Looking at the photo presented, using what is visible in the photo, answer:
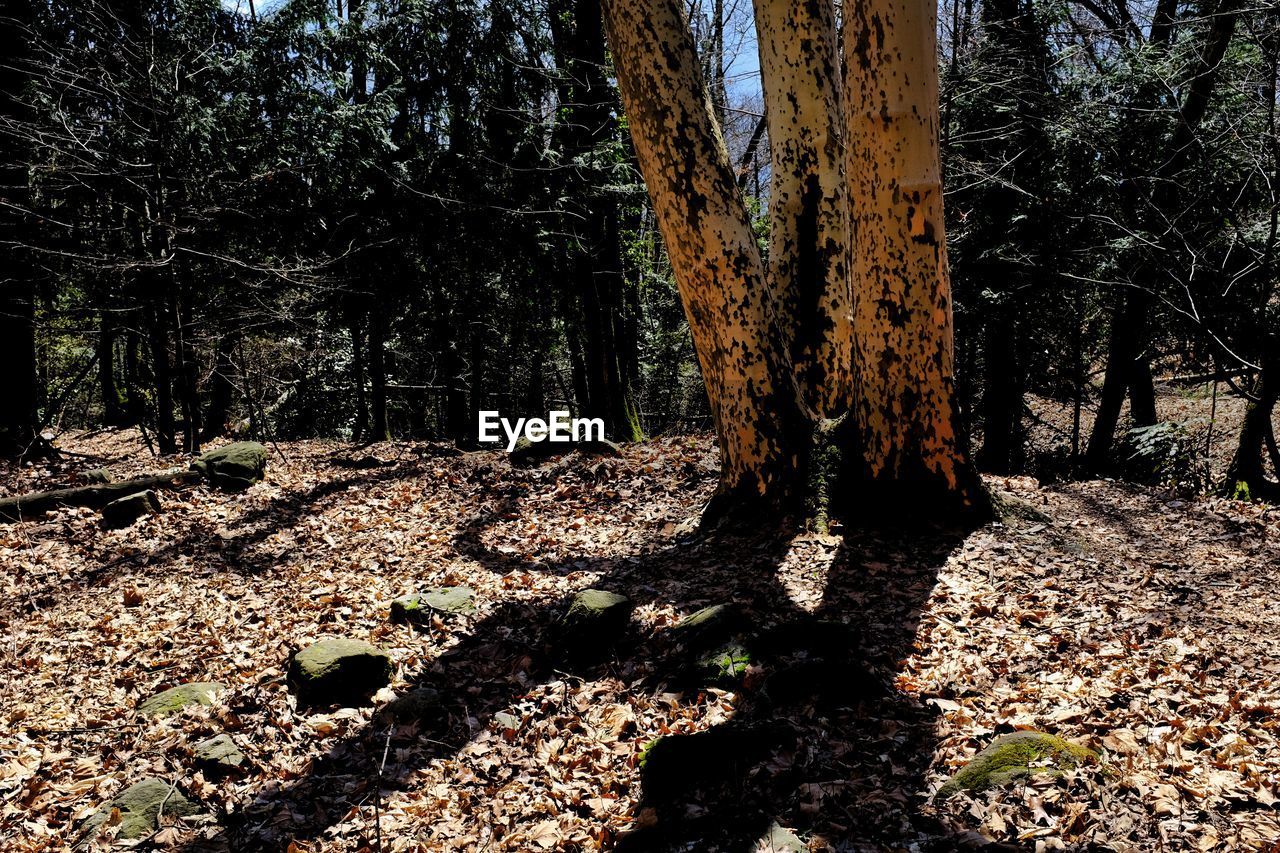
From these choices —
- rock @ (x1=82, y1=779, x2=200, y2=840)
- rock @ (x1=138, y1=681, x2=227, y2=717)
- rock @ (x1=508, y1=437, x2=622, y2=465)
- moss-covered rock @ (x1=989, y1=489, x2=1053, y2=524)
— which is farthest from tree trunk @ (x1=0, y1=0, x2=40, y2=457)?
moss-covered rock @ (x1=989, y1=489, x2=1053, y2=524)

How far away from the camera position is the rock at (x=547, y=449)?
9.46 m

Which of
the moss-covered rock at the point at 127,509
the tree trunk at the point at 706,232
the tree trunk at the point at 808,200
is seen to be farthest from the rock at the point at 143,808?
the tree trunk at the point at 808,200

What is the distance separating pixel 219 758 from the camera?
4113 millimetres

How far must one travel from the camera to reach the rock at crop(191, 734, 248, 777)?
4.09 m

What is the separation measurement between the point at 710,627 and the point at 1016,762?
1835mm

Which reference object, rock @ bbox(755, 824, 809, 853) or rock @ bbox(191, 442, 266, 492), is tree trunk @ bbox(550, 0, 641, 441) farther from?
rock @ bbox(755, 824, 809, 853)

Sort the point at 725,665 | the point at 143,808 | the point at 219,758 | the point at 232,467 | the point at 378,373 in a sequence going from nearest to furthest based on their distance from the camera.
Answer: the point at 143,808, the point at 219,758, the point at 725,665, the point at 232,467, the point at 378,373

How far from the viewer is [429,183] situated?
12.0 m

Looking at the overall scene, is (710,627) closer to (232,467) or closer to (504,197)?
(232,467)

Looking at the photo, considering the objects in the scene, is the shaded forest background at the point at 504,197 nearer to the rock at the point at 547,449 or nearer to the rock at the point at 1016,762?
the rock at the point at 547,449

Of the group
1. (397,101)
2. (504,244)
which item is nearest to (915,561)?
(504,244)

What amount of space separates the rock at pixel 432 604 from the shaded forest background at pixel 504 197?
18.4 ft

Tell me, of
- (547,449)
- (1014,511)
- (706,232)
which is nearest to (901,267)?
(706,232)

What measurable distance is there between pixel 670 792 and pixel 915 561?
266 centimetres
